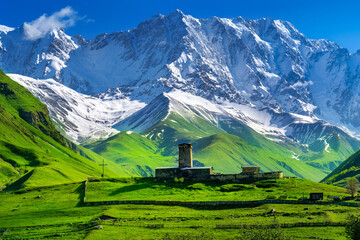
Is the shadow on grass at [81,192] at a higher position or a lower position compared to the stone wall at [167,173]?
lower

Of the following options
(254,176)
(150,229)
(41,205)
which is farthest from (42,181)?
(150,229)

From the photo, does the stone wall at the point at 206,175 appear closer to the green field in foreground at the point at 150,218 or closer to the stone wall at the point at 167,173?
the stone wall at the point at 167,173

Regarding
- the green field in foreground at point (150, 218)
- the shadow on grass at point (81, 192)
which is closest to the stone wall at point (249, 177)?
the green field in foreground at point (150, 218)

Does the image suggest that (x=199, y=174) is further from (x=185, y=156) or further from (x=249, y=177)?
(x=249, y=177)

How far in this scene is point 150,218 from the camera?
289 ft

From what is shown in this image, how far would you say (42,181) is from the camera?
548 ft

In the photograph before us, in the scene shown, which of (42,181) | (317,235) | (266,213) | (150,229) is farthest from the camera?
(42,181)

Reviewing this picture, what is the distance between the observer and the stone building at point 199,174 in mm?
123688

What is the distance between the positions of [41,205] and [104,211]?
2023 centimetres

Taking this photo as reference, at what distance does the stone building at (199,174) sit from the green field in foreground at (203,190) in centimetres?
342

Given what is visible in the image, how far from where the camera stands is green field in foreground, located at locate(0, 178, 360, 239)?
74375 mm

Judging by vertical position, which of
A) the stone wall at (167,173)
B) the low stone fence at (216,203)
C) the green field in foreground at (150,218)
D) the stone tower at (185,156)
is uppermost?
the stone tower at (185,156)

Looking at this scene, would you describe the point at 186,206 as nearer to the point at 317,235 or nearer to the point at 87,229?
the point at 87,229

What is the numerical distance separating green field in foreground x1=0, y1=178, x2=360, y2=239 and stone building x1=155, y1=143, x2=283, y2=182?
23.4 feet
